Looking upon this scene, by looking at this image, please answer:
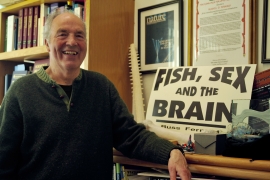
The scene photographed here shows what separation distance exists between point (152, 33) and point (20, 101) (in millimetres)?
830

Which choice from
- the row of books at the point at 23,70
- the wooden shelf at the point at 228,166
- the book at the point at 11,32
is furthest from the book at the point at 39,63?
the wooden shelf at the point at 228,166

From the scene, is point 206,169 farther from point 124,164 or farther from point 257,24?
point 257,24

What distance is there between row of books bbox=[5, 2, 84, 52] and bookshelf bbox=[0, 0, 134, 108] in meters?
0.06

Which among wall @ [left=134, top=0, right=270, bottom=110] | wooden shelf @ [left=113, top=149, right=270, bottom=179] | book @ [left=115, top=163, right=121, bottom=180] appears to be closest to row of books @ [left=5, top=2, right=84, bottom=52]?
wall @ [left=134, top=0, right=270, bottom=110]

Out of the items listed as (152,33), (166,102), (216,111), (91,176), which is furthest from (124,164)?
(152,33)

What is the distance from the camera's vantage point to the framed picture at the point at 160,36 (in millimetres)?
1617

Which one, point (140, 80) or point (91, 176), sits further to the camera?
point (140, 80)

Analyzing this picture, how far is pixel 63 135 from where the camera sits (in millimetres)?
1204

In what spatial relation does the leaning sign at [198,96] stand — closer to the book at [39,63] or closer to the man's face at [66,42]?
the man's face at [66,42]

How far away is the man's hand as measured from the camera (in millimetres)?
1011

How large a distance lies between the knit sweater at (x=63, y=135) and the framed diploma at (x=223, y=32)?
1.64 feet

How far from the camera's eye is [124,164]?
4.38ft

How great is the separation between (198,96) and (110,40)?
1.91 ft

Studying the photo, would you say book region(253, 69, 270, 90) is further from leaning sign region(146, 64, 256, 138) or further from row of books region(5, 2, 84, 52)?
row of books region(5, 2, 84, 52)
